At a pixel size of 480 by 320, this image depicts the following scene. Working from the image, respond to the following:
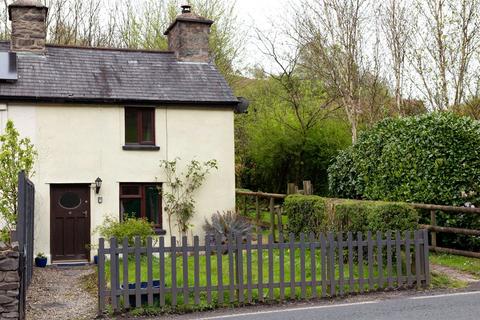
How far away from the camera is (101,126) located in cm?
1803

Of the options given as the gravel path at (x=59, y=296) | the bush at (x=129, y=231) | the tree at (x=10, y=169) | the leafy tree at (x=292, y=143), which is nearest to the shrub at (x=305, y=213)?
the bush at (x=129, y=231)

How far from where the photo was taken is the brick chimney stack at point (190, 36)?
20.0m

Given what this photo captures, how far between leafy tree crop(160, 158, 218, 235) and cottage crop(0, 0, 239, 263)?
230mm

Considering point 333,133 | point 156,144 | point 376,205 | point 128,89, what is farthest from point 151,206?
point 333,133

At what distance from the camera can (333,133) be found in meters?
25.3

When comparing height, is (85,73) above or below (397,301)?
above

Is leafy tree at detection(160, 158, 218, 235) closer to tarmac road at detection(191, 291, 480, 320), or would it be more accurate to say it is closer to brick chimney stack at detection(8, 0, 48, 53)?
brick chimney stack at detection(8, 0, 48, 53)

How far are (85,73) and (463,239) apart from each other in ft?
40.3

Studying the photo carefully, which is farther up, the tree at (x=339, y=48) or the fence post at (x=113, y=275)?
the tree at (x=339, y=48)

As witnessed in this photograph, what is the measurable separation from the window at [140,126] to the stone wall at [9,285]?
31.7ft

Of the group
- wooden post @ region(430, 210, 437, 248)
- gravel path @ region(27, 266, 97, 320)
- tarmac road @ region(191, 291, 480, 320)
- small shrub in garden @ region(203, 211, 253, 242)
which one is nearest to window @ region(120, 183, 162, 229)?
small shrub in garden @ region(203, 211, 253, 242)

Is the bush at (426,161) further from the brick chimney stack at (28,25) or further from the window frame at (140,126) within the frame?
the brick chimney stack at (28,25)

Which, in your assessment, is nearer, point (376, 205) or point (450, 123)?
point (376, 205)

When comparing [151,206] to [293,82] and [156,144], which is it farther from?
[293,82]
